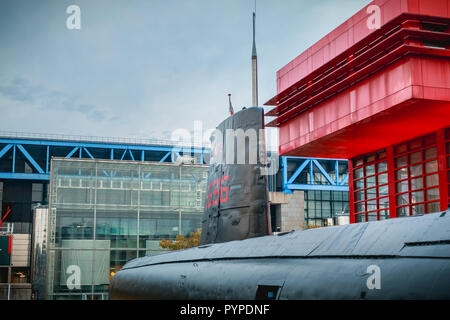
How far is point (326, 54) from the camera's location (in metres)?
18.5

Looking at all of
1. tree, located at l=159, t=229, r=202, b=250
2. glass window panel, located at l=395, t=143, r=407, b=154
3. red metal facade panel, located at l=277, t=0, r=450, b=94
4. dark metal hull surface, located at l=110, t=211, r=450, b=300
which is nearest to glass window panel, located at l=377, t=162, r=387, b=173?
glass window panel, located at l=395, t=143, r=407, b=154

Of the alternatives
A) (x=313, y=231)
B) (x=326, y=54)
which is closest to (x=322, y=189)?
(x=326, y=54)

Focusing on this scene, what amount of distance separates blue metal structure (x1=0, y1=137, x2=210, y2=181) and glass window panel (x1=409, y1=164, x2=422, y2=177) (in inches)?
1371

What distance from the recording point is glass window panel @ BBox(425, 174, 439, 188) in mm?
16895

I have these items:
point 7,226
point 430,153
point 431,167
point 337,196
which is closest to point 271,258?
point 431,167

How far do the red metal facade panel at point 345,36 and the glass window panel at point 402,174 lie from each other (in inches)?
191

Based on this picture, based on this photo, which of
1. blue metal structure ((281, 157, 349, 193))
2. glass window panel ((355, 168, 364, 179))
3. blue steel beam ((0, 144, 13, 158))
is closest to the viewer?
glass window panel ((355, 168, 364, 179))

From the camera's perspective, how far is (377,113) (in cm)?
1541

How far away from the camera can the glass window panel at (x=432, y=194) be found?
1698 cm

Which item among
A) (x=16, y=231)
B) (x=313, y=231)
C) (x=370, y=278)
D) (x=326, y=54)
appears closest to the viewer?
(x=370, y=278)

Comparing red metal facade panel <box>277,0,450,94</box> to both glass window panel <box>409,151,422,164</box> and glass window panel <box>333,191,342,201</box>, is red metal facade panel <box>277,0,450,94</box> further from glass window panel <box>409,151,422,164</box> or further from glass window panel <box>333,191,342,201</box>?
glass window panel <box>333,191,342,201</box>

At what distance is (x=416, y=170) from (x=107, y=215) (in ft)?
→ 59.1

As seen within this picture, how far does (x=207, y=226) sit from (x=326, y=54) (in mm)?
8245
